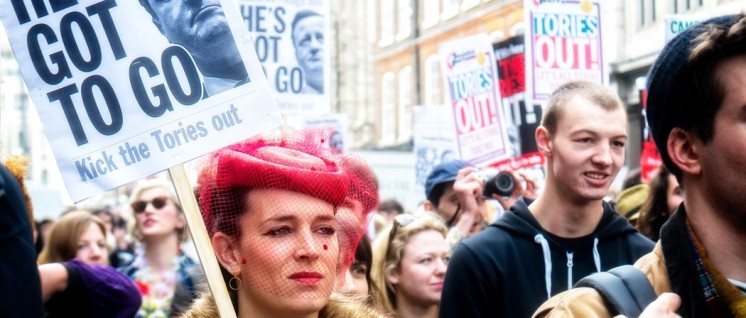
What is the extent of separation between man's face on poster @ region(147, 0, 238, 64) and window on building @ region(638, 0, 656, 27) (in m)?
15.9

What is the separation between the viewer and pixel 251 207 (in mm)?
3193

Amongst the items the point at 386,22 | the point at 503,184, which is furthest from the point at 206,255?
the point at 386,22

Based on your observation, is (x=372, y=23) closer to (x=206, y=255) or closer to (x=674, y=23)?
(x=674, y=23)

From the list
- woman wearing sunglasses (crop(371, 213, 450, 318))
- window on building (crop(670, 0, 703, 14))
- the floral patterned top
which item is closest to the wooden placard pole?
woman wearing sunglasses (crop(371, 213, 450, 318))

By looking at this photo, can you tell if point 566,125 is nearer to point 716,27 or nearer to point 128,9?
point 128,9

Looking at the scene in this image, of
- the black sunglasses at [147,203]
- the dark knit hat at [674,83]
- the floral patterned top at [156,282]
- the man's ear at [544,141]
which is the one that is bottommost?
the floral patterned top at [156,282]

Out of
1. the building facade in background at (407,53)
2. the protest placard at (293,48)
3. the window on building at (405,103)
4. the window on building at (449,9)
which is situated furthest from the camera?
the window on building at (405,103)

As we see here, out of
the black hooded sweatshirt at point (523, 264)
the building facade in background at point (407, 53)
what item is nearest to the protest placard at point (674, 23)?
the black hooded sweatshirt at point (523, 264)

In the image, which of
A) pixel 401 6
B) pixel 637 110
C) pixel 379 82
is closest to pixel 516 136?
pixel 637 110

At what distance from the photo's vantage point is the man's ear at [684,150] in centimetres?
247

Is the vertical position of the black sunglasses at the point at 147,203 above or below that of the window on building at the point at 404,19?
above

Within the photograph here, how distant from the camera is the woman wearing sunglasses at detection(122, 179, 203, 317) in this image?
7.03 metres

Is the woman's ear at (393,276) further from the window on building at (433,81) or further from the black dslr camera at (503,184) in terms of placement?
the window on building at (433,81)

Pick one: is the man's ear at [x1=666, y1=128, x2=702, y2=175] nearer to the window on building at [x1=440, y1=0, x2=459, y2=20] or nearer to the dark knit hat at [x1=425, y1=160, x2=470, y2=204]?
the dark knit hat at [x1=425, y1=160, x2=470, y2=204]
